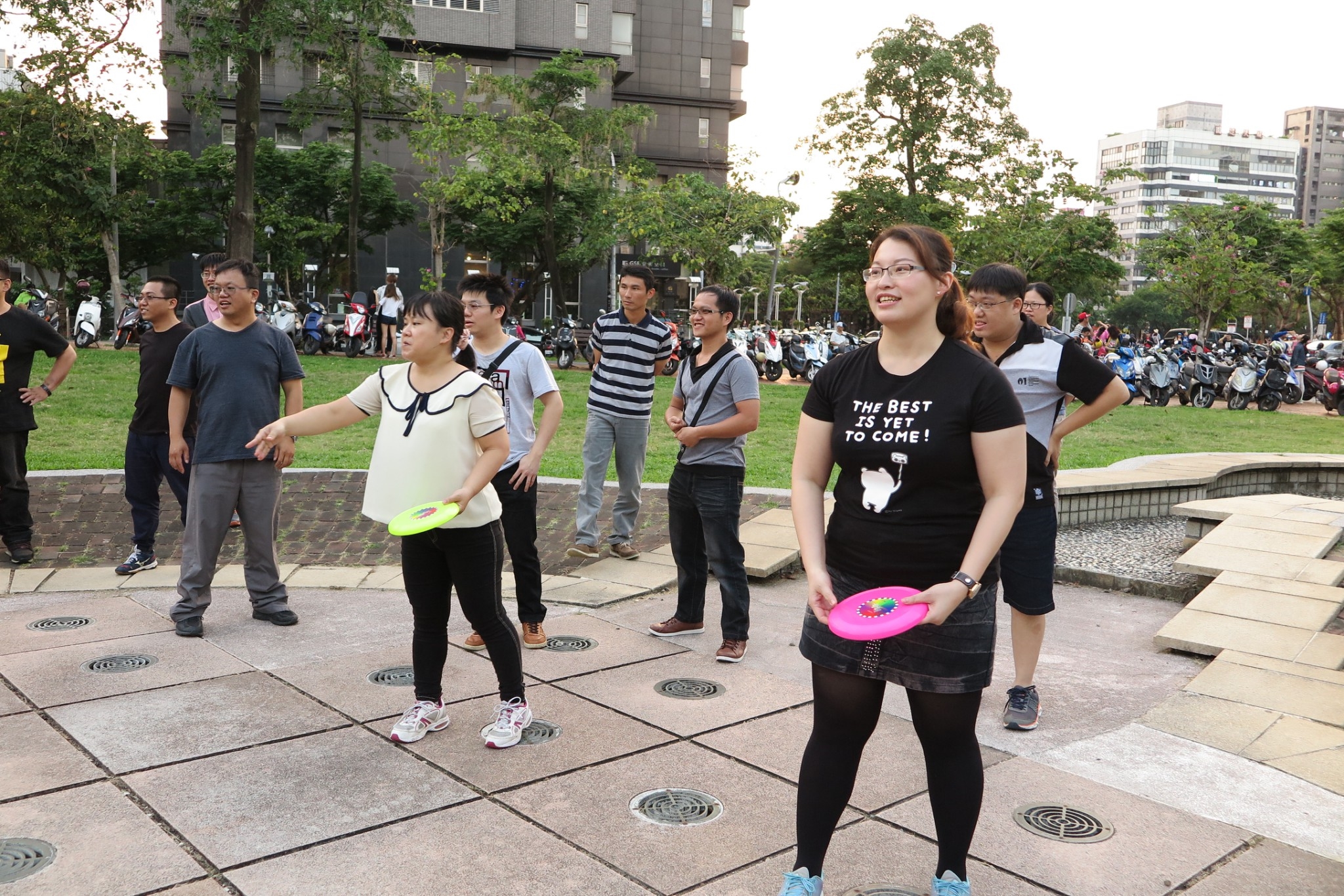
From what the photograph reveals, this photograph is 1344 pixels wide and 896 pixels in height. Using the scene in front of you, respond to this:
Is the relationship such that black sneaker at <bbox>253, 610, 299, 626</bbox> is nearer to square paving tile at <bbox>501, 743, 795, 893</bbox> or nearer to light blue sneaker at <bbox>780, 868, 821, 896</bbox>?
square paving tile at <bbox>501, 743, 795, 893</bbox>

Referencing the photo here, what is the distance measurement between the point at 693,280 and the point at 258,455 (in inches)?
1687

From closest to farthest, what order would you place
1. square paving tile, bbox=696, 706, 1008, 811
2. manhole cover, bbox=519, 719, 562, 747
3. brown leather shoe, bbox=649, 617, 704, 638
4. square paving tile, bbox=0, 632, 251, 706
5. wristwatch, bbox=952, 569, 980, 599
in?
wristwatch, bbox=952, 569, 980, 599, square paving tile, bbox=696, 706, 1008, 811, manhole cover, bbox=519, 719, 562, 747, square paving tile, bbox=0, 632, 251, 706, brown leather shoe, bbox=649, 617, 704, 638

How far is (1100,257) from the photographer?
121ft

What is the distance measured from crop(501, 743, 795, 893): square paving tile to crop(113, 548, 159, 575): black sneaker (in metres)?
4.13

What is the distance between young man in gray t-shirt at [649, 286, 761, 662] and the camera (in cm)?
520

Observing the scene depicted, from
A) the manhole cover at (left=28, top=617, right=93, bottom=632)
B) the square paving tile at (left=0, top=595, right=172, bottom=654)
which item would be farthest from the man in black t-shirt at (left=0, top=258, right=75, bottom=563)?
the manhole cover at (left=28, top=617, right=93, bottom=632)

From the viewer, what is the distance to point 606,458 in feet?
23.1

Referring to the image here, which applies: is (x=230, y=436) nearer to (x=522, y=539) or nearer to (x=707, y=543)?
(x=522, y=539)

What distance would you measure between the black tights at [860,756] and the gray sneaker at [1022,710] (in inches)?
62.9

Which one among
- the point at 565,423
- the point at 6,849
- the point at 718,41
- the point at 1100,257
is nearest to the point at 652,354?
the point at 6,849

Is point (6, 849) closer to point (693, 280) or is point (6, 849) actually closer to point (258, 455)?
point (258, 455)

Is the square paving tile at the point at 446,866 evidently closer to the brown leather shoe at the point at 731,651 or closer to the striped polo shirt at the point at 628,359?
the brown leather shoe at the point at 731,651

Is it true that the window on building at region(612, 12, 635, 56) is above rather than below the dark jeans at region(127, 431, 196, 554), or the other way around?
above

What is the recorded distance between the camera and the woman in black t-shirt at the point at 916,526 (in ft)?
8.39
